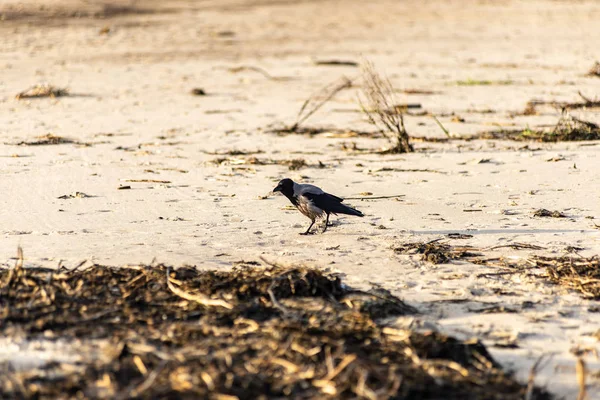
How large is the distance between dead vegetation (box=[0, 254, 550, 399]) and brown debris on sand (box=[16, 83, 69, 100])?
303 inches

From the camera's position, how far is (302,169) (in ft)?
28.9

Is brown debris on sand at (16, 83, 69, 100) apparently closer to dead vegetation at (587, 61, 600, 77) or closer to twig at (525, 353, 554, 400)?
dead vegetation at (587, 61, 600, 77)

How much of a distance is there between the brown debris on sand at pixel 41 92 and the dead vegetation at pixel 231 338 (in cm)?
769

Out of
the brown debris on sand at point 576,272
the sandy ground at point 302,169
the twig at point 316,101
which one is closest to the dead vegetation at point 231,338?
the sandy ground at point 302,169

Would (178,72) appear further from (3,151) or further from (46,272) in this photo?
(46,272)

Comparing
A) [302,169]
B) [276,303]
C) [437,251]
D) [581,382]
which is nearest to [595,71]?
[302,169]

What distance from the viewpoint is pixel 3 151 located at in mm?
9305

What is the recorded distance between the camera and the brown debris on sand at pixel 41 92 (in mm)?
12547

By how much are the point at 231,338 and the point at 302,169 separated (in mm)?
4553

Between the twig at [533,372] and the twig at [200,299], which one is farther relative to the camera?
the twig at [200,299]

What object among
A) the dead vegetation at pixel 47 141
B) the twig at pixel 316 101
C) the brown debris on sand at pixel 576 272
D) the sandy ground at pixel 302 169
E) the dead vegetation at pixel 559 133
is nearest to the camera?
the brown debris on sand at pixel 576 272

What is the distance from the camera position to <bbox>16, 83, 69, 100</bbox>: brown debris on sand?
494 inches

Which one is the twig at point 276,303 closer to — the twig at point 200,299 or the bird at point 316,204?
the twig at point 200,299

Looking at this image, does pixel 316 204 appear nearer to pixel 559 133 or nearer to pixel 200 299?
pixel 200 299
